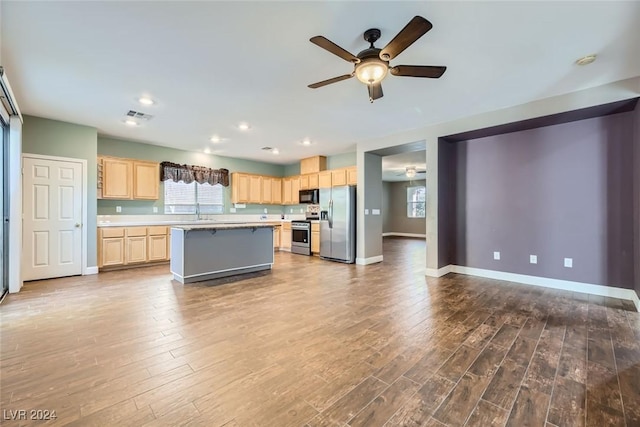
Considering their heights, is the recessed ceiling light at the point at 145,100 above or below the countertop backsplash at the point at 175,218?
above

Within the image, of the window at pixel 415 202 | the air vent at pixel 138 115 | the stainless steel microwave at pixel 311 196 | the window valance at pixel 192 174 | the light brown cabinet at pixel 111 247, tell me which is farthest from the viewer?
the window at pixel 415 202

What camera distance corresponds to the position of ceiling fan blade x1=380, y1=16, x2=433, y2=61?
188 centimetres

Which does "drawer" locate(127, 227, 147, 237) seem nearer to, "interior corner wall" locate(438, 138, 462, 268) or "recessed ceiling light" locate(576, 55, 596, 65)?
"interior corner wall" locate(438, 138, 462, 268)

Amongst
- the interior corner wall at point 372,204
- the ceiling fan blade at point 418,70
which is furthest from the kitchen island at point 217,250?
the ceiling fan blade at point 418,70

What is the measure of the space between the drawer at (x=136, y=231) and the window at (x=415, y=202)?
9.89 meters

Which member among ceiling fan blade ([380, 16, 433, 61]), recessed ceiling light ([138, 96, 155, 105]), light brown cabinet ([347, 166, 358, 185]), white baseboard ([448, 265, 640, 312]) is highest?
recessed ceiling light ([138, 96, 155, 105])

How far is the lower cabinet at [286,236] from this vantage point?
7.84 m

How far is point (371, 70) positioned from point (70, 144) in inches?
205

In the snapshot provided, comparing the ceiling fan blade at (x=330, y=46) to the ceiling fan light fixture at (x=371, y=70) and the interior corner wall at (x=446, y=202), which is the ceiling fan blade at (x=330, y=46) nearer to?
the ceiling fan light fixture at (x=371, y=70)

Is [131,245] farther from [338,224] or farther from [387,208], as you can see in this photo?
[387,208]

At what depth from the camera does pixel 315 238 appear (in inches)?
280

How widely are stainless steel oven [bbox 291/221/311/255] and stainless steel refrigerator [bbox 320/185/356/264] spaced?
604 millimetres

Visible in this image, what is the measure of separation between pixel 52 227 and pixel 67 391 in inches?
162

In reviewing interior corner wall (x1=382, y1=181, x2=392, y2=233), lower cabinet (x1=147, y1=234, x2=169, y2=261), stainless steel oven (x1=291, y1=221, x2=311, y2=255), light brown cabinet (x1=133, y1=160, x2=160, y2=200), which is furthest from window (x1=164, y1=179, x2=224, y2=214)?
interior corner wall (x1=382, y1=181, x2=392, y2=233)
